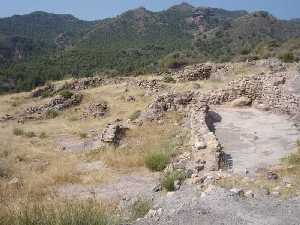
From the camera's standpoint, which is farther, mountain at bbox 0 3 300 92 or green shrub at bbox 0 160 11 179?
mountain at bbox 0 3 300 92

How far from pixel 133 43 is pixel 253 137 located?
8439cm

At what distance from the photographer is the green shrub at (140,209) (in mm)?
7451

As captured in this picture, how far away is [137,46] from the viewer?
89750mm

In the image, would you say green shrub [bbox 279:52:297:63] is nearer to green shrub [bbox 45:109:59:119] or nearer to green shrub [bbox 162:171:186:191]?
green shrub [bbox 45:109:59:119]

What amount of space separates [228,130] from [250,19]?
8571 centimetres

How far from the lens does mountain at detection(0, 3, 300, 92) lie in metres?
Answer: 57.2

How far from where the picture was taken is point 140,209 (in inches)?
300

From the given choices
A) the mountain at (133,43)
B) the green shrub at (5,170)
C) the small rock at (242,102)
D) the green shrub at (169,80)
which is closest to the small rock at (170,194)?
the green shrub at (5,170)

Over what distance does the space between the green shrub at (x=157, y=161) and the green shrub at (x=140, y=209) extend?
411 centimetres

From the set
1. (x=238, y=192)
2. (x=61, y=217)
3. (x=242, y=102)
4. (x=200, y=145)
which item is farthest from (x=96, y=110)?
(x=61, y=217)

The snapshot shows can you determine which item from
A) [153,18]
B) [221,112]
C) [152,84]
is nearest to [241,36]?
[153,18]

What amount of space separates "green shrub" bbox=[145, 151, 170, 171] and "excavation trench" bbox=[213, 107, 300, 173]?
1.58 m

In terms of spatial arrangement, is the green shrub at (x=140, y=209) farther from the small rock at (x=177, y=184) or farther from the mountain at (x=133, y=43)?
the mountain at (x=133, y=43)

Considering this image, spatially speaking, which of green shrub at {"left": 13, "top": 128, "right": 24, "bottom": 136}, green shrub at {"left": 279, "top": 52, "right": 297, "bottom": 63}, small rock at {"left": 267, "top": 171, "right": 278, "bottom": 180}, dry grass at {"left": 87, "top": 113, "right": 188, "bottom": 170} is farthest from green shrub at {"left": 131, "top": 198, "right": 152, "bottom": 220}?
green shrub at {"left": 279, "top": 52, "right": 297, "bottom": 63}
